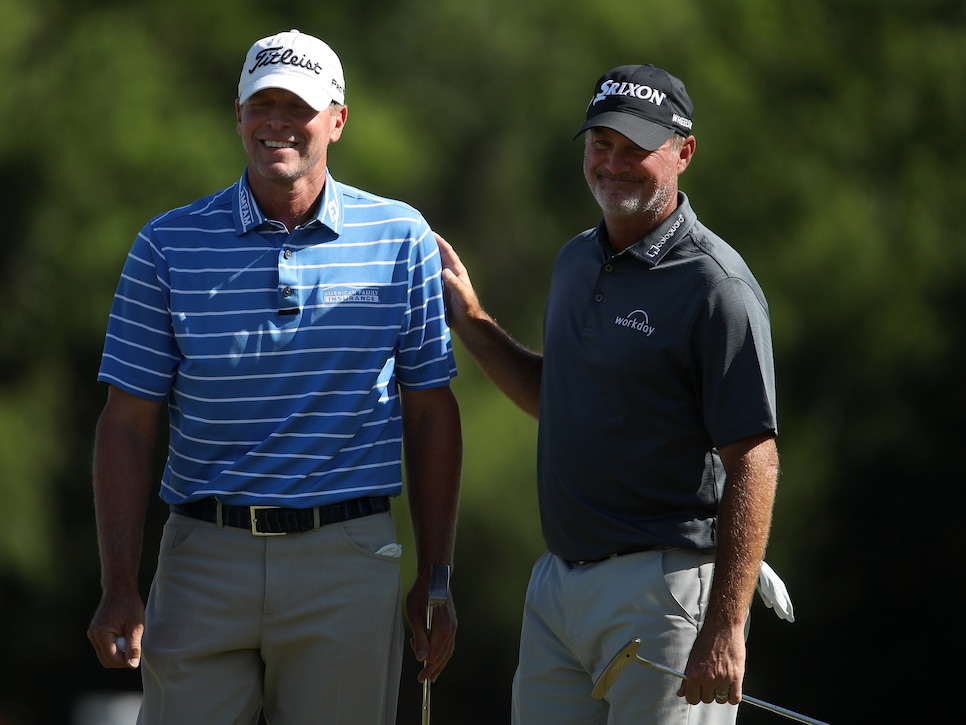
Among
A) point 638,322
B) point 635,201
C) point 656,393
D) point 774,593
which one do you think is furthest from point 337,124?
point 774,593

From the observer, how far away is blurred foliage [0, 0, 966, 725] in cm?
640

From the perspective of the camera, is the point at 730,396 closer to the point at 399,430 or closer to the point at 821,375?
the point at 399,430

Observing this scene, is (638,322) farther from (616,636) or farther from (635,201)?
(616,636)

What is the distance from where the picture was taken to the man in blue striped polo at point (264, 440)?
2.29 m

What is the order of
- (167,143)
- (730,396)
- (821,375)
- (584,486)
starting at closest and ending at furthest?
(730,396) < (584,486) < (167,143) < (821,375)

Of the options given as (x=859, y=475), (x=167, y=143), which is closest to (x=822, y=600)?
(x=859, y=475)

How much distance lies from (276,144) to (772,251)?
177 inches

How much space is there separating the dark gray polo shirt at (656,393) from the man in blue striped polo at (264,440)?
33 centimetres

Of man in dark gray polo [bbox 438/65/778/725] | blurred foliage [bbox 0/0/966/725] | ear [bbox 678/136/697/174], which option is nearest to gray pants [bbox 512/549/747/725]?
man in dark gray polo [bbox 438/65/778/725]

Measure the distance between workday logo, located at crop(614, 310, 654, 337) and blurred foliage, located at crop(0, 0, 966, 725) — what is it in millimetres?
4005

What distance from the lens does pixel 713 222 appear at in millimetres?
6395

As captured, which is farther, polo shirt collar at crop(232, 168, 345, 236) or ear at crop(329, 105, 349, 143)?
ear at crop(329, 105, 349, 143)

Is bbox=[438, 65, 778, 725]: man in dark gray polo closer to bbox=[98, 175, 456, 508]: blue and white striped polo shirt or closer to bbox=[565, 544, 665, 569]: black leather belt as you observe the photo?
bbox=[565, 544, 665, 569]: black leather belt

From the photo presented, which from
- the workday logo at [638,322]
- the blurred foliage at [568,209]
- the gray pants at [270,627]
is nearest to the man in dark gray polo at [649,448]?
the workday logo at [638,322]
